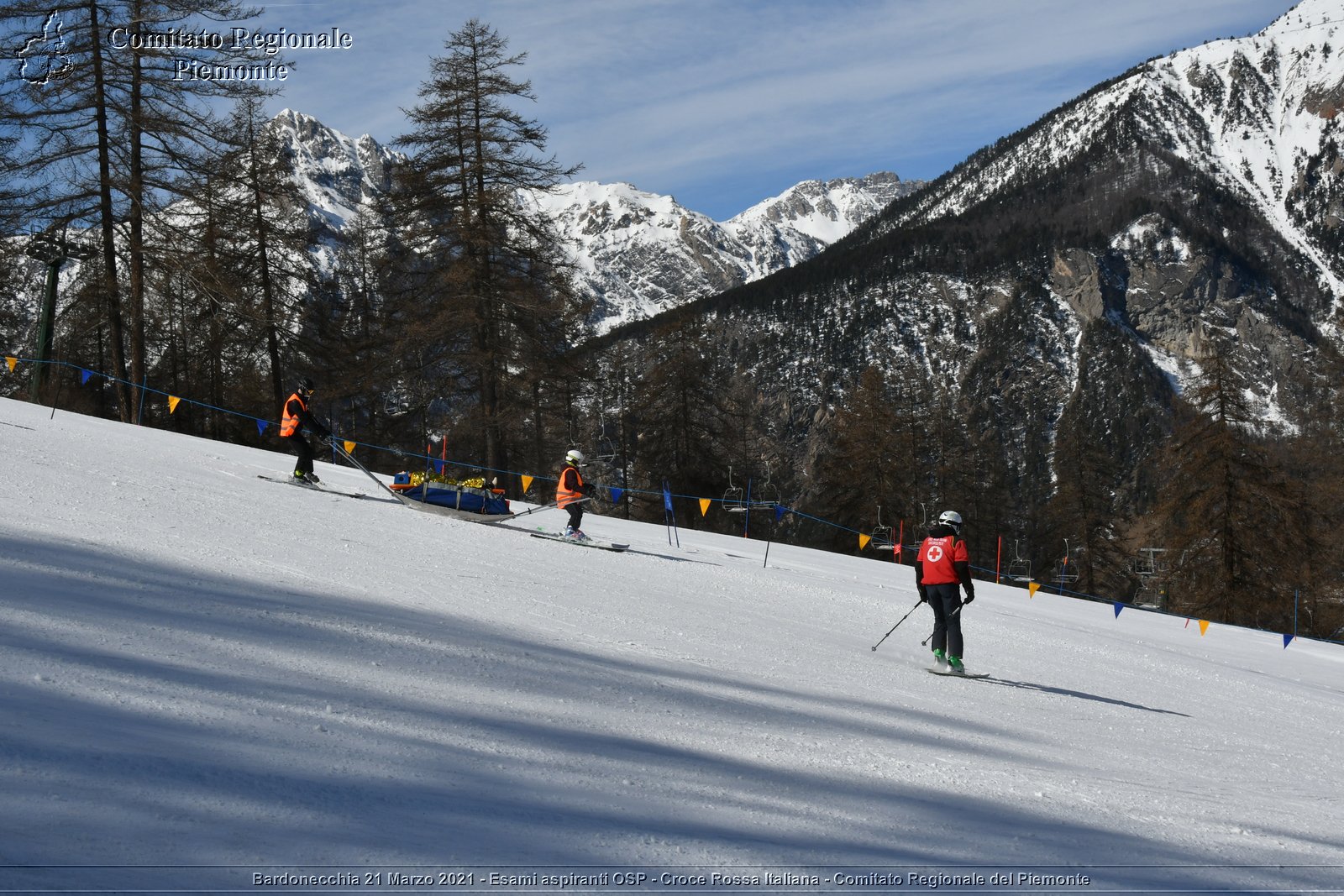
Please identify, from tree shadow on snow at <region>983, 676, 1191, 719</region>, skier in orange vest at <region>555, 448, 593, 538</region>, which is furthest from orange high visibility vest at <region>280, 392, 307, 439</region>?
tree shadow on snow at <region>983, 676, 1191, 719</region>

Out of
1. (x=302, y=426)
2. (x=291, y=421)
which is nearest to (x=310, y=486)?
(x=302, y=426)

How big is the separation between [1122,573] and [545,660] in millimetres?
52561

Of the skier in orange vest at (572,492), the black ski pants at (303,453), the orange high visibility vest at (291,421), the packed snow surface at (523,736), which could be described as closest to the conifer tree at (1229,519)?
the packed snow surface at (523,736)

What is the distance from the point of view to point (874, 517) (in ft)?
154

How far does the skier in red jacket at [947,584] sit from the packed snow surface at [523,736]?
59cm

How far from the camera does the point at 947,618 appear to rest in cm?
1086

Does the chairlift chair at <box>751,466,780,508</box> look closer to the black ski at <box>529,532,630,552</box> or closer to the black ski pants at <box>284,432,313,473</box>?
the black ski at <box>529,532,630,552</box>

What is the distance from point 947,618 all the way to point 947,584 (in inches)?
14.5

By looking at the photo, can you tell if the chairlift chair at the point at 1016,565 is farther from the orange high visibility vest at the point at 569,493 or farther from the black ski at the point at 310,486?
the black ski at the point at 310,486

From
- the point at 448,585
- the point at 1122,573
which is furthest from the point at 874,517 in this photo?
the point at 448,585

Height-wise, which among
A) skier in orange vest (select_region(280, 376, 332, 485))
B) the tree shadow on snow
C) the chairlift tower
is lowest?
the tree shadow on snow

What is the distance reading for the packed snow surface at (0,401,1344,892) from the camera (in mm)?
3590

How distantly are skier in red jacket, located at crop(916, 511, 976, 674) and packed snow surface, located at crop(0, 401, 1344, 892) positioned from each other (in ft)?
1.93

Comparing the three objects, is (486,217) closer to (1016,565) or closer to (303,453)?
(303,453)
